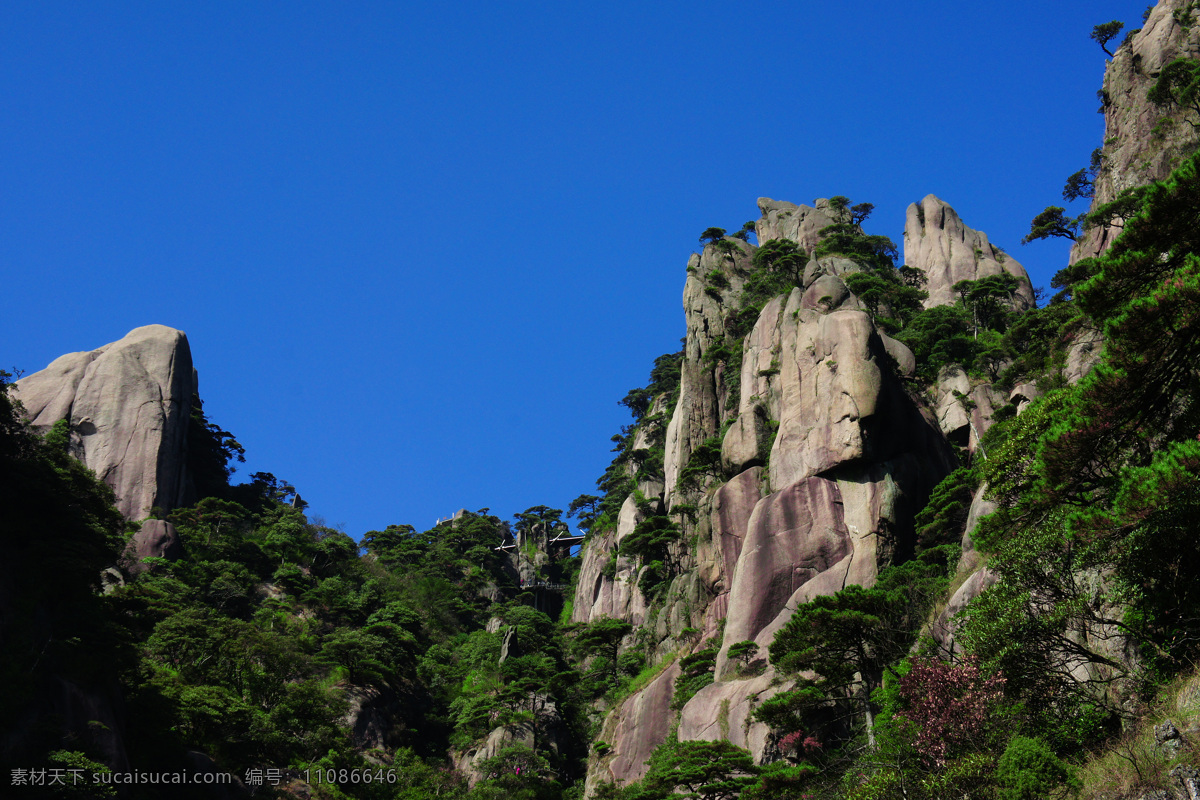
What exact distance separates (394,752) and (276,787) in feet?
34.3

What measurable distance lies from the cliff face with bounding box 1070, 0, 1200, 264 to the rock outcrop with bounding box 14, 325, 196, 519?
181ft

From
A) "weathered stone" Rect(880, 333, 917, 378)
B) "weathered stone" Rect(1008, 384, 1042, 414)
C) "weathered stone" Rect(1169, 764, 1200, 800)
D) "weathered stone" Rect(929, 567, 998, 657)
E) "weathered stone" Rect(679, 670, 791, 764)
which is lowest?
"weathered stone" Rect(1169, 764, 1200, 800)

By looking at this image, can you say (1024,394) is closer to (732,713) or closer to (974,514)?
(974,514)

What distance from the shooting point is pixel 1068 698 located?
51.5 feet

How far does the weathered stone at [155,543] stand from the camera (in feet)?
153

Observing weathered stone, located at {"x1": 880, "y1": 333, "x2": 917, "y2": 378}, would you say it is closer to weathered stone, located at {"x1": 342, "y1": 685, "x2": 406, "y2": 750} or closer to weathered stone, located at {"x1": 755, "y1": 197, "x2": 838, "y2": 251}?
weathered stone, located at {"x1": 755, "y1": 197, "x2": 838, "y2": 251}

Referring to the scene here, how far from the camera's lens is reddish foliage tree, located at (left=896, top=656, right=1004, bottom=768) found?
1658cm

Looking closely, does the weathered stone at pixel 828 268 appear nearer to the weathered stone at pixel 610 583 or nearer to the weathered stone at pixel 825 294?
the weathered stone at pixel 825 294

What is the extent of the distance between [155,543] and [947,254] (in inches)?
2395

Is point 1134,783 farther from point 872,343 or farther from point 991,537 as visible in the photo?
point 872,343

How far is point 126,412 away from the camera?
2200 inches

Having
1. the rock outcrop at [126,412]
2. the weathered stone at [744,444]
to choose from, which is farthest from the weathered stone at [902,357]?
the rock outcrop at [126,412]

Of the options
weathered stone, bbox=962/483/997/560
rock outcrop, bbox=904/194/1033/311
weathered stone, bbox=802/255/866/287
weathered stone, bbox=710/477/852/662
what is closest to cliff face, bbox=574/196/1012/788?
weathered stone, bbox=710/477/852/662

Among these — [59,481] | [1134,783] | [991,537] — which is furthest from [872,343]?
[59,481]
